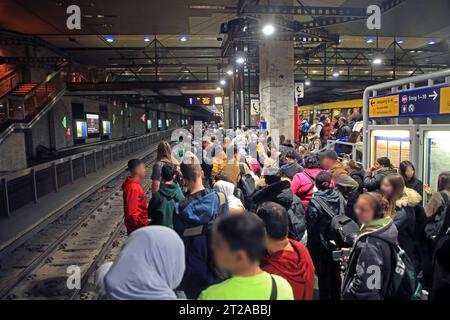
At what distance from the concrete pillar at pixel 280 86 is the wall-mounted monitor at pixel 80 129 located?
18953 millimetres

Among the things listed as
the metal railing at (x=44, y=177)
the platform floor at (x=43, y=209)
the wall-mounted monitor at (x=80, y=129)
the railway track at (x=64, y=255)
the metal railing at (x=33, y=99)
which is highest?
the metal railing at (x=33, y=99)

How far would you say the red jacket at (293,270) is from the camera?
8.23ft

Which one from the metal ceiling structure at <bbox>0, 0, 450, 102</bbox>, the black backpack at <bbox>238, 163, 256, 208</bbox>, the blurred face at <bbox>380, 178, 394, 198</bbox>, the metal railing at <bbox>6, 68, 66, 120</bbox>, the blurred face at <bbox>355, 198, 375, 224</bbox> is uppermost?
the metal ceiling structure at <bbox>0, 0, 450, 102</bbox>

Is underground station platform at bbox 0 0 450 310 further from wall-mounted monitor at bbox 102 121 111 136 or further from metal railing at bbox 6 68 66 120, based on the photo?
wall-mounted monitor at bbox 102 121 111 136

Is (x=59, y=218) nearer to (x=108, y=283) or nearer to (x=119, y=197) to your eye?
(x=119, y=197)

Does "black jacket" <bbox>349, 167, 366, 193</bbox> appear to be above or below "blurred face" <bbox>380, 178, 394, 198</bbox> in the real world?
below

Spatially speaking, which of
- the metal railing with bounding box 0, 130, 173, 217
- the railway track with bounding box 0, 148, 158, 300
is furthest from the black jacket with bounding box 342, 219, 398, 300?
the metal railing with bounding box 0, 130, 173, 217

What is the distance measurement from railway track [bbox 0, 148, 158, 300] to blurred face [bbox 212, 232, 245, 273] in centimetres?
395

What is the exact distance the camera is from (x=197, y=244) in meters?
3.16

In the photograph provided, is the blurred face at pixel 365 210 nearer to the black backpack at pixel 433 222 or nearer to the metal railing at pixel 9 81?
the black backpack at pixel 433 222

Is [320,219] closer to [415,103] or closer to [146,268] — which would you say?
[146,268]

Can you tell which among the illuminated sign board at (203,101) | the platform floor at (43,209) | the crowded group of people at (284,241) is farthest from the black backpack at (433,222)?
the illuminated sign board at (203,101)

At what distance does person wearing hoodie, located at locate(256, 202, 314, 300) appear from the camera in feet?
8.25
